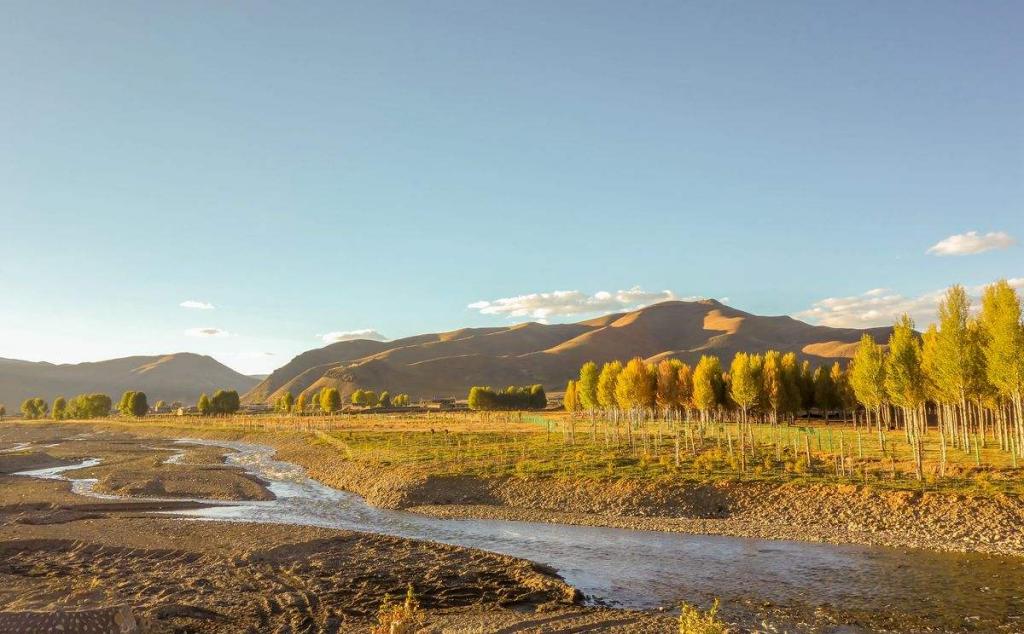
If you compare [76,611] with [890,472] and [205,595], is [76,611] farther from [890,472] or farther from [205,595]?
[890,472]

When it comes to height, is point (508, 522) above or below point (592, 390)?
below

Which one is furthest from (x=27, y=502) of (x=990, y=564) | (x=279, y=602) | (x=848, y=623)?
(x=990, y=564)

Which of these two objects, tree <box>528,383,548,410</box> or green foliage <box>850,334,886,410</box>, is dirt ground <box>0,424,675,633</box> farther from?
tree <box>528,383,548,410</box>

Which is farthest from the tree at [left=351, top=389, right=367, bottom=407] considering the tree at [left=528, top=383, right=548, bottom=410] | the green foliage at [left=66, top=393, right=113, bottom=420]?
the green foliage at [left=66, top=393, right=113, bottom=420]

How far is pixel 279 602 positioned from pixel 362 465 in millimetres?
37341

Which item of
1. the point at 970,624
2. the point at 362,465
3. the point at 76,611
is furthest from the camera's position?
the point at 362,465

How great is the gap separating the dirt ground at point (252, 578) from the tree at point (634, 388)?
136 feet

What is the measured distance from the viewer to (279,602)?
23.5m

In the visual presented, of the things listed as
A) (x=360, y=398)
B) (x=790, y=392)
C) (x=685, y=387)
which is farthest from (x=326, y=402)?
(x=790, y=392)

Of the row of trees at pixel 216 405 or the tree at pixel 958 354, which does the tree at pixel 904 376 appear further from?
the row of trees at pixel 216 405

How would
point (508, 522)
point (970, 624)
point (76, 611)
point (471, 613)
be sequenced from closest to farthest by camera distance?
point (76, 611), point (970, 624), point (471, 613), point (508, 522)

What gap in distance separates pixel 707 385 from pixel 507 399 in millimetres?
106904

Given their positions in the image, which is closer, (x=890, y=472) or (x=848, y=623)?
(x=848, y=623)

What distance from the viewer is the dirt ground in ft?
69.7
